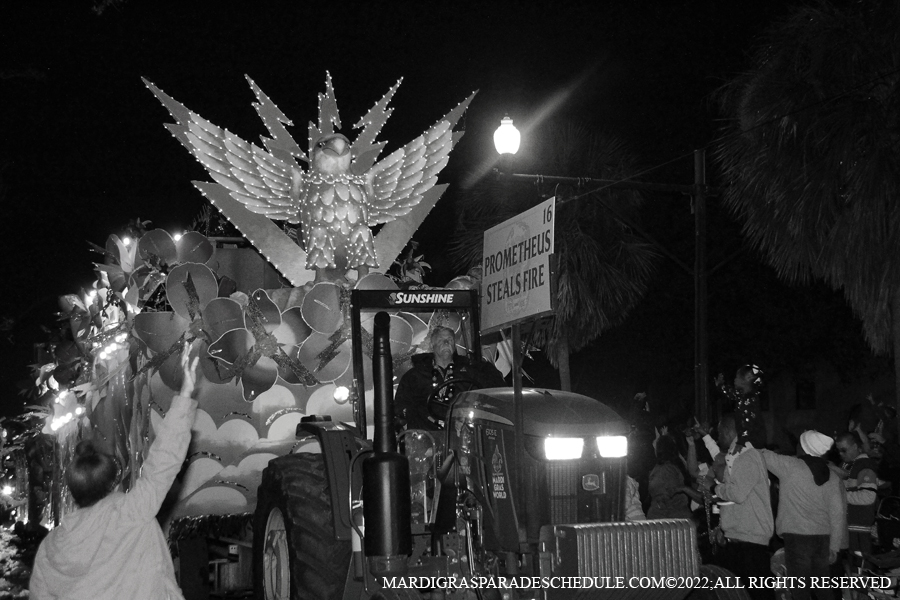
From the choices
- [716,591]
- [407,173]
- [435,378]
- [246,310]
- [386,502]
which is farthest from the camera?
[407,173]

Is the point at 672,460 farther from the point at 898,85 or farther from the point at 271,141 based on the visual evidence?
the point at 271,141

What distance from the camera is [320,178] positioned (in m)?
13.1

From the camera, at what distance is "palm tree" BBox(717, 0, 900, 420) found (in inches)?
420

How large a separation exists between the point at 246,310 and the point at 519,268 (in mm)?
4666

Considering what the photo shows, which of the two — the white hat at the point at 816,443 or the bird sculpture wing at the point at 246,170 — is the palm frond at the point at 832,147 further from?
the bird sculpture wing at the point at 246,170

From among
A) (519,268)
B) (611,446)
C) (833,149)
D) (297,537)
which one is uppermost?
(833,149)

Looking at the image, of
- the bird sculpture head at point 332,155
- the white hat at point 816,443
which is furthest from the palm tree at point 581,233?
the white hat at point 816,443

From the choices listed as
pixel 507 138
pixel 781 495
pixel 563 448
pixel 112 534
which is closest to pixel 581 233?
pixel 507 138

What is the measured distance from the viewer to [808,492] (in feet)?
25.8

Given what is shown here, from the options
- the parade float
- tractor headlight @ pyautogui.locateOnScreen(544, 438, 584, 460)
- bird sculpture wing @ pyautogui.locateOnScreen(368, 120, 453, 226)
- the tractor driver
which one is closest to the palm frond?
the parade float

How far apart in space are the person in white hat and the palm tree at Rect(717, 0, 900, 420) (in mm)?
3455

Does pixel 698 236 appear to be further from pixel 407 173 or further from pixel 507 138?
pixel 407 173

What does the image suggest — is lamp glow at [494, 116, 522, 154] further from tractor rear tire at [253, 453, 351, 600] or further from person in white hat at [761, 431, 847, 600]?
tractor rear tire at [253, 453, 351, 600]

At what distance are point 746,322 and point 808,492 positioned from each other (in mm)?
19793
